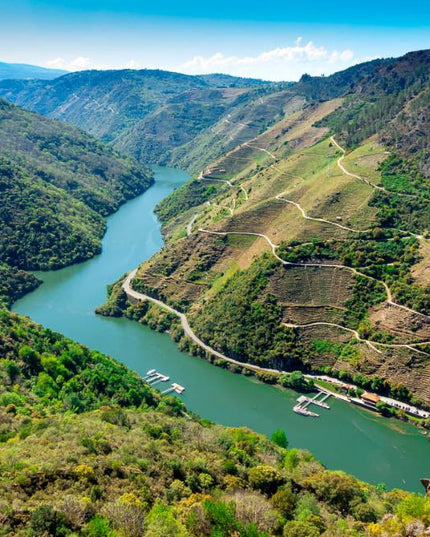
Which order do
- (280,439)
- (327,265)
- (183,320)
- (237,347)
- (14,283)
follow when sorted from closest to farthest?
(280,439) → (237,347) → (327,265) → (183,320) → (14,283)

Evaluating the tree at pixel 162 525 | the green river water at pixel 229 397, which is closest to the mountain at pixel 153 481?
the tree at pixel 162 525

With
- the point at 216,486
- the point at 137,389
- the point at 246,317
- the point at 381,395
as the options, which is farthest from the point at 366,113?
the point at 216,486

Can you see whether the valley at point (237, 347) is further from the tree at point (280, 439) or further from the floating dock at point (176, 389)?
the floating dock at point (176, 389)

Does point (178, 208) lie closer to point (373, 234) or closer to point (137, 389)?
point (373, 234)

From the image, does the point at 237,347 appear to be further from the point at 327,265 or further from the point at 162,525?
the point at 162,525

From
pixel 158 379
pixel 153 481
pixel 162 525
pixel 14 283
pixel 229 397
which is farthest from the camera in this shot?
pixel 14 283

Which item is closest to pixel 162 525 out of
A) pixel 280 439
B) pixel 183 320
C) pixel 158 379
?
pixel 280 439

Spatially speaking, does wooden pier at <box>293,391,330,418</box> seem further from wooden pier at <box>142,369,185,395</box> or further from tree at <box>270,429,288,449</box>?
wooden pier at <box>142,369,185,395</box>
